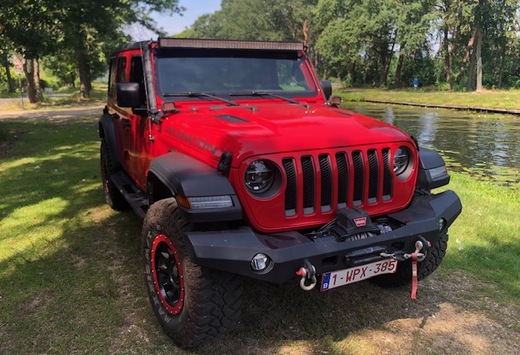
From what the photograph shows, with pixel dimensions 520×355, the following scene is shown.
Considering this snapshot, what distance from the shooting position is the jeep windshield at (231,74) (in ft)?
13.5

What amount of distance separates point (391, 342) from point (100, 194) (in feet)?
16.8

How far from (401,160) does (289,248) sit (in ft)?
4.15

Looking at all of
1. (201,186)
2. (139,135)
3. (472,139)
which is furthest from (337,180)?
(472,139)

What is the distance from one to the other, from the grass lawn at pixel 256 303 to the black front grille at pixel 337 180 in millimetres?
999

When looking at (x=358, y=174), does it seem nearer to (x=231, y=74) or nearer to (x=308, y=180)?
(x=308, y=180)

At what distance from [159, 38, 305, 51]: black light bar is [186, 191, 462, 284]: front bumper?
2105mm

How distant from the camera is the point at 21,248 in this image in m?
4.82

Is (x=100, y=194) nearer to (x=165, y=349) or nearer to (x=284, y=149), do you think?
(x=165, y=349)

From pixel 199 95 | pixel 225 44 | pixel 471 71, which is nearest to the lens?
pixel 199 95

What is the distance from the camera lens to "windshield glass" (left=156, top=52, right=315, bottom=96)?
412 cm

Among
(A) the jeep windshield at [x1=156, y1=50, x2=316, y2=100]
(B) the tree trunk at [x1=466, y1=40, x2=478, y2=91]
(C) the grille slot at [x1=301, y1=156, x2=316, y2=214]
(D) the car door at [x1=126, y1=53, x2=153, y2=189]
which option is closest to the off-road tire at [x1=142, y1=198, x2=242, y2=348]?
(C) the grille slot at [x1=301, y1=156, x2=316, y2=214]

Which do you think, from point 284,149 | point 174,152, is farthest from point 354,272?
point 174,152

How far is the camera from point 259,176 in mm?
2949

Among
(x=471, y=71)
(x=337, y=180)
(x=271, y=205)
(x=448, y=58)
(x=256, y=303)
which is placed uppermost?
(x=448, y=58)
